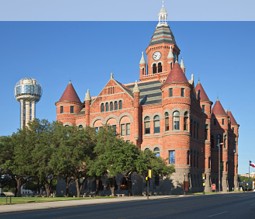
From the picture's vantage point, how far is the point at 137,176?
72.4 meters

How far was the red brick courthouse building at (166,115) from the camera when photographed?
71312 millimetres

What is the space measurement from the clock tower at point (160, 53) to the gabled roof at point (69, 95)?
16005 mm

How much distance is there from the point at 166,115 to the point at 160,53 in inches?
923

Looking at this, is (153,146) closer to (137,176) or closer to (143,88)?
(137,176)

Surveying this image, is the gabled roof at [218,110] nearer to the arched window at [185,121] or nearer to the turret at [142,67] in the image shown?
the turret at [142,67]

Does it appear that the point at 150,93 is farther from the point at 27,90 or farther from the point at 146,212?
the point at 27,90

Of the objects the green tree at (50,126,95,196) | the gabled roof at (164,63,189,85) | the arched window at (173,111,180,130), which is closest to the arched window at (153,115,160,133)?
the arched window at (173,111,180,130)

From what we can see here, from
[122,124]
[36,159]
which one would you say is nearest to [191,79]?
[122,124]

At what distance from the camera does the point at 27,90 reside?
611ft

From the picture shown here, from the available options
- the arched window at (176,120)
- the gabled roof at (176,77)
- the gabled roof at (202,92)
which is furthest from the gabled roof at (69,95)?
the gabled roof at (202,92)

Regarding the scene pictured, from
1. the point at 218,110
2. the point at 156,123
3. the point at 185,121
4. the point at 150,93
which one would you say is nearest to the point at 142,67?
the point at 150,93

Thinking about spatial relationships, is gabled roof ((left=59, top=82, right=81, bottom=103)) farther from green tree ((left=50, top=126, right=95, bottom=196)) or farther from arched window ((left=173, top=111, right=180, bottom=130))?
arched window ((left=173, top=111, right=180, bottom=130))

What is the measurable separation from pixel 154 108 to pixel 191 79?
11.5 metres

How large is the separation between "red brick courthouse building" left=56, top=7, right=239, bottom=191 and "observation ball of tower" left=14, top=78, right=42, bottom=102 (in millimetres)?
99988
